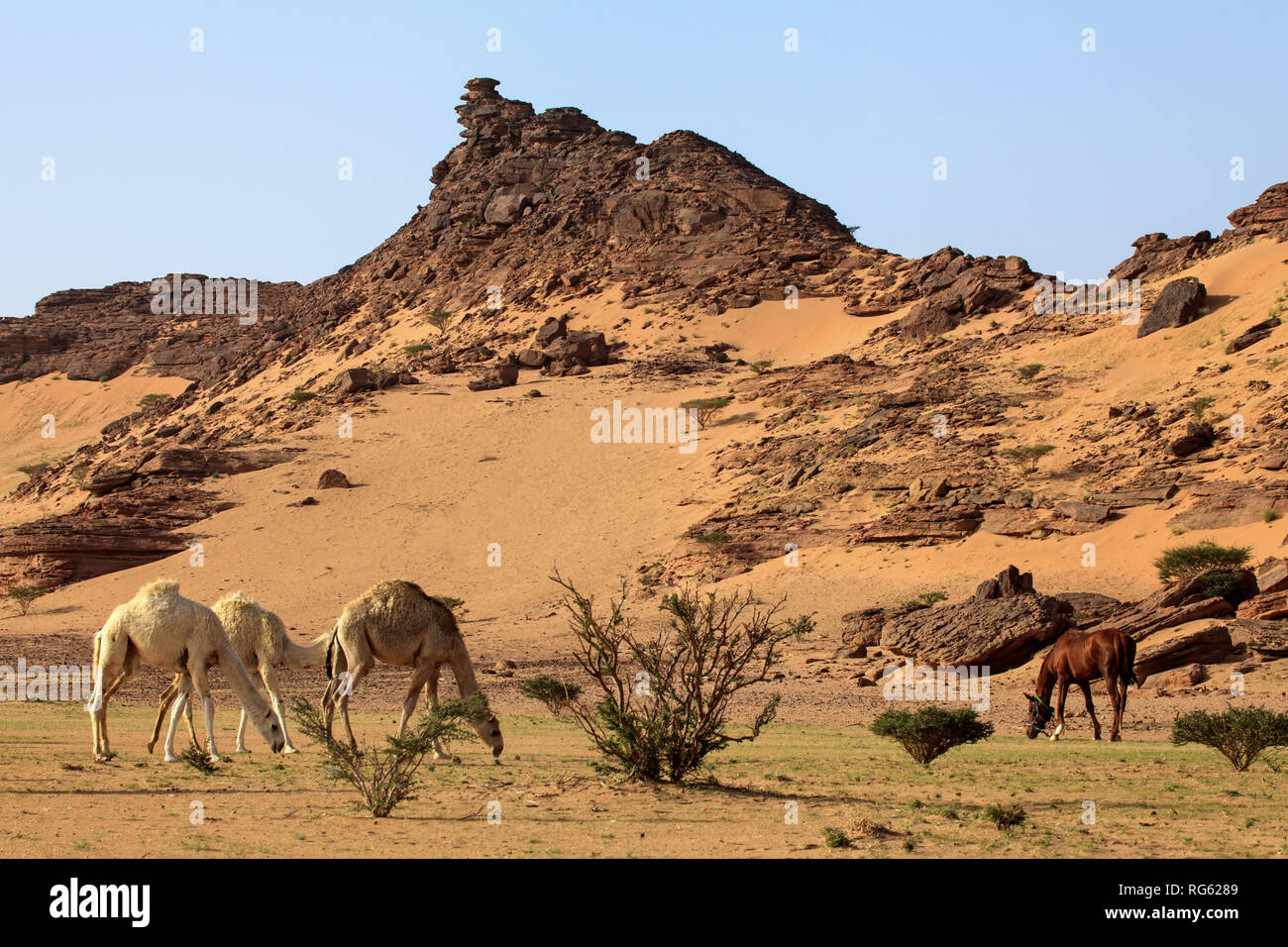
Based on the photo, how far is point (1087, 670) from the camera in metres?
16.6

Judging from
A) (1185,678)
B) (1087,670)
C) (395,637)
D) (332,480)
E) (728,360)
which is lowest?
(1185,678)

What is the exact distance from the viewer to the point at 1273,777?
40.4 ft

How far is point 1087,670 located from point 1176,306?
29.3m

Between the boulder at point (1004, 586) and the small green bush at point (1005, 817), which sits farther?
the boulder at point (1004, 586)

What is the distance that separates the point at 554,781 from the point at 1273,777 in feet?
23.2

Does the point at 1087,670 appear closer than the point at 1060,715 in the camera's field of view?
No

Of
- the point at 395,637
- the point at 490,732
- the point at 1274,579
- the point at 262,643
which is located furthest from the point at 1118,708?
the point at 262,643

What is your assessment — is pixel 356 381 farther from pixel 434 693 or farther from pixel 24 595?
pixel 434 693

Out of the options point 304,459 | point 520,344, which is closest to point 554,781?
point 304,459

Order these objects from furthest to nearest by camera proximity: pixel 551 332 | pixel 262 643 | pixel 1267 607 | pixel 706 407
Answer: pixel 551 332 → pixel 706 407 → pixel 1267 607 → pixel 262 643

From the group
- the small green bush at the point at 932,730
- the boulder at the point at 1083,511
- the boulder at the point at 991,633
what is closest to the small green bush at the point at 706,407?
the boulder at the point at 1083,511

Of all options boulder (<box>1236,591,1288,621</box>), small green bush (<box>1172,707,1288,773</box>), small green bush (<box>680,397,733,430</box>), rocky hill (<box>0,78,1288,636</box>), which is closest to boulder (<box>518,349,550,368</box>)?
rocky hill (<box>0,78,1288,636</box>)

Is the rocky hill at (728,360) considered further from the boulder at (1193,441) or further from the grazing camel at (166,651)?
the grazing camel at (166,651)

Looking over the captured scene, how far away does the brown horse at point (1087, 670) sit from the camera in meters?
16.0
